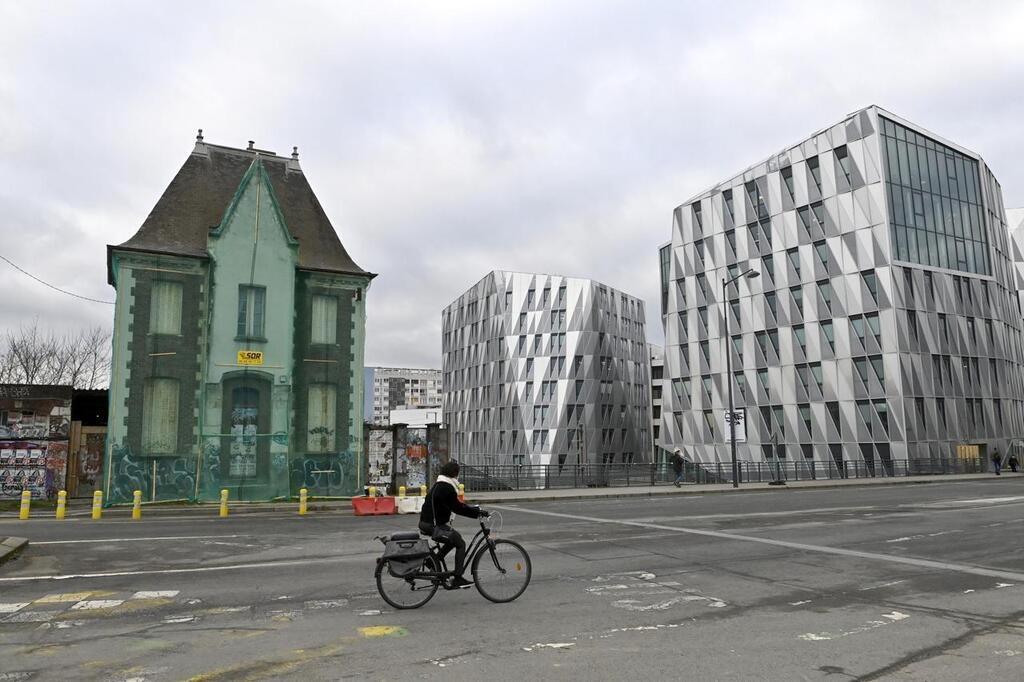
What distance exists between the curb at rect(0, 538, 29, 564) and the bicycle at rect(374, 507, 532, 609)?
6805mm

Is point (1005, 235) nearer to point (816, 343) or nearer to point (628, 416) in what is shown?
point (816, 343)

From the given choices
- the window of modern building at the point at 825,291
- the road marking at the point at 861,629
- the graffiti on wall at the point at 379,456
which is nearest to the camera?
the road marking at the point at 861,629

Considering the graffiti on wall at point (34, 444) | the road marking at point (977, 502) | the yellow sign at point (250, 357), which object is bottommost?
the road marking at point (977, 502)

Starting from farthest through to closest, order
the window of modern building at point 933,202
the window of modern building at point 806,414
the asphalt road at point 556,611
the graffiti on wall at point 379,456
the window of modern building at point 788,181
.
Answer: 1. the window of modern building at point 788,181
2. the window of modern building at point 806,414
3. the window of modern building at point 933,202
4. the graffiti on wall at point 379,456
5. the asphalt road at point 556,611

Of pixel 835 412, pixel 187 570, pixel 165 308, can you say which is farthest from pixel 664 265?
pixel 187 570

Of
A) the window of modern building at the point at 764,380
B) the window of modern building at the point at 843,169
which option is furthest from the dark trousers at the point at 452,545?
the window of modern building at the point at 764,380

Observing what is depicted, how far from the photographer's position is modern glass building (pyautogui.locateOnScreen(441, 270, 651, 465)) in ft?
254

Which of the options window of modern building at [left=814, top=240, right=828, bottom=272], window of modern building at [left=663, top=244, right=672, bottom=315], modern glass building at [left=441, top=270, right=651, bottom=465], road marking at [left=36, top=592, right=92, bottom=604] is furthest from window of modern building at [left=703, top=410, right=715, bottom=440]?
road marking at [left=36, top=592, right=92, bottom=604]

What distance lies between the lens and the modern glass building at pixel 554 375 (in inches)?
3049

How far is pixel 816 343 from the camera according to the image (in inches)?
2024

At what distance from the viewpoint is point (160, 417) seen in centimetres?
2266

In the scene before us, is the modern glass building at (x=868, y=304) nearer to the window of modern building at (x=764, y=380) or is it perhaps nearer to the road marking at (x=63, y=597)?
the window of modern building at (x=764, y=380)

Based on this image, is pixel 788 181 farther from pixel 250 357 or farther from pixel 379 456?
pixel 250 357

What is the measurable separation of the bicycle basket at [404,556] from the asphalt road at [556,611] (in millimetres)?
433
